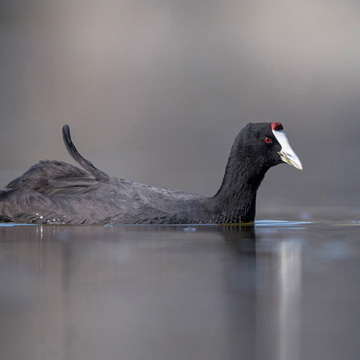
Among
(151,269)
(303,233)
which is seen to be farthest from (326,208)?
(151,269)

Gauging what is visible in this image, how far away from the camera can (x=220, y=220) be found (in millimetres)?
7074

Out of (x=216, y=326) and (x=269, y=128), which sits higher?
(x=269, y=128)

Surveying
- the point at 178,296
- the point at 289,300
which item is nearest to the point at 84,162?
the point at 178,296

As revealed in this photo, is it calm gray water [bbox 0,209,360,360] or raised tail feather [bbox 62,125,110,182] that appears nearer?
calm gray water [bbox 0,209,360,360]

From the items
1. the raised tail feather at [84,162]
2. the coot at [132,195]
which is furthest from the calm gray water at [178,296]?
the raised tail feather at [84,162]

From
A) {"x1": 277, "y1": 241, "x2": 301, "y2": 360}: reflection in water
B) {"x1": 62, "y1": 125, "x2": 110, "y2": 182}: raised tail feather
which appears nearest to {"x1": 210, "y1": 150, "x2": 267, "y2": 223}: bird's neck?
{"x1": 62, "y1": 125, "x2": 110, "y2": 182}: raised tail feather

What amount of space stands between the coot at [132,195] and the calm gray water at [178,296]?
693 millimetres

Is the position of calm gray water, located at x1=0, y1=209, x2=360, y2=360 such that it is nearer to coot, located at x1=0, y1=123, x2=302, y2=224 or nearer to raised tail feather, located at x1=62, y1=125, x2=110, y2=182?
coot, located at x1=0, y1=123, x2=302, y2=224

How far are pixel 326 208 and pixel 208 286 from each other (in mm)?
5136

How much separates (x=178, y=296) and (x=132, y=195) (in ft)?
11.1

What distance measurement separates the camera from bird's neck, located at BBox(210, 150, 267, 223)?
7121mm

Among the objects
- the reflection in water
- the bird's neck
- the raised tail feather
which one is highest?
the raised tail feather

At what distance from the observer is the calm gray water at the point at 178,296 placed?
2.82 metres

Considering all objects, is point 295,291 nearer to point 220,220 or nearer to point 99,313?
point 99,313
